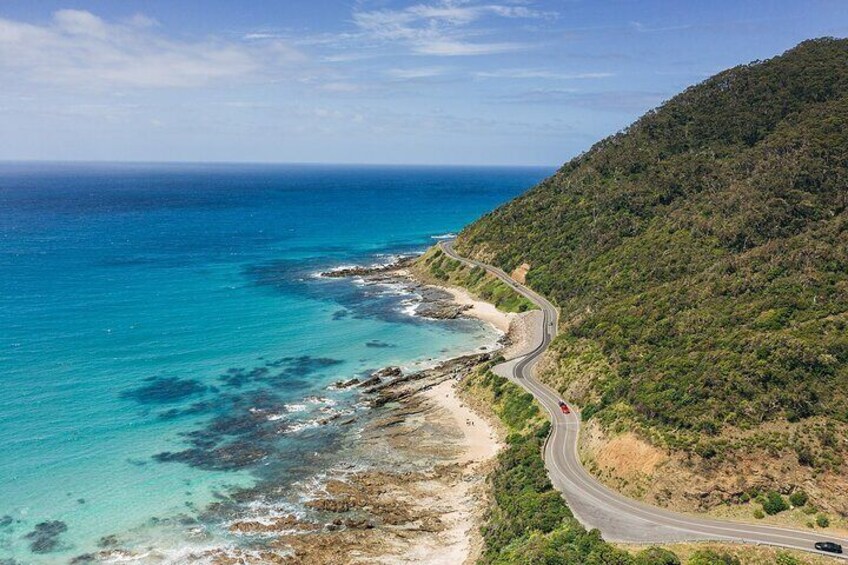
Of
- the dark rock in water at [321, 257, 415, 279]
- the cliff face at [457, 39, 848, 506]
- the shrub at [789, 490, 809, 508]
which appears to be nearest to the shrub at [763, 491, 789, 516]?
the shrub at [789, 490, 809, 508]

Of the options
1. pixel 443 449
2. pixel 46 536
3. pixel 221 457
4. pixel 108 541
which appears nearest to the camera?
pixel 108 541

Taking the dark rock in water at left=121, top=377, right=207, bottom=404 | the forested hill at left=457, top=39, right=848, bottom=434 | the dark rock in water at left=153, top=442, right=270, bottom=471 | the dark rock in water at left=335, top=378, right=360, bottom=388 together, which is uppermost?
the forested hill at left=457, top=39, right=848, bottom=434

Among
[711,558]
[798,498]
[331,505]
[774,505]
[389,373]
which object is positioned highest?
[798,498]

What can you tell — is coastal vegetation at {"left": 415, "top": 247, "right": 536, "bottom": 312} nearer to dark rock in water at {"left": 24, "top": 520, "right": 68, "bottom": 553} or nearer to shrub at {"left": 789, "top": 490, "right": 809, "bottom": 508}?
shrub at {"left": 789, "top": 490, "right": 809, "bottom": 508}

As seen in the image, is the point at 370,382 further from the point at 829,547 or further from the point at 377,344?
the point at 829,547

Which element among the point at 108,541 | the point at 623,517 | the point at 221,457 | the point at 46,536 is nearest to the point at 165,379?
the point at 221,457

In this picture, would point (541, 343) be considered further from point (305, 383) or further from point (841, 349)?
point (841, 349)
